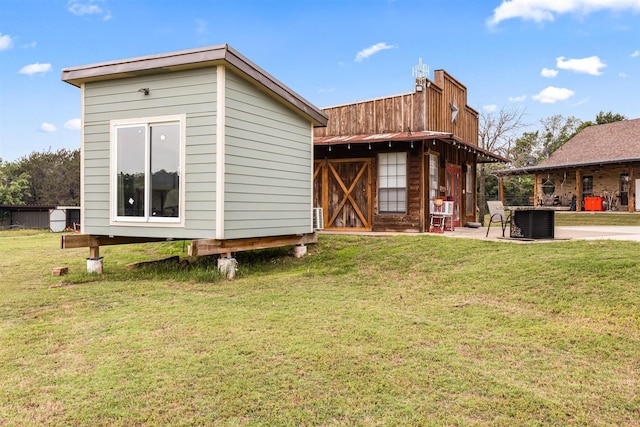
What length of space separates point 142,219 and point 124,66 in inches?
92.2

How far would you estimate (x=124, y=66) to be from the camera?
670cm

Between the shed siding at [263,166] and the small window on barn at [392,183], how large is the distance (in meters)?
2.84

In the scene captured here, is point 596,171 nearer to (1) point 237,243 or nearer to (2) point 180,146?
(1) point 237,243

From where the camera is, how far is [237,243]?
6.80 metres

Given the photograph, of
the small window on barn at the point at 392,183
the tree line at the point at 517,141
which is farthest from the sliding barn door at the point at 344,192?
the tree line at the point at 517,141

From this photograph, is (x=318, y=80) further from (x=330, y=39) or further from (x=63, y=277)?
(x=63, y=277)

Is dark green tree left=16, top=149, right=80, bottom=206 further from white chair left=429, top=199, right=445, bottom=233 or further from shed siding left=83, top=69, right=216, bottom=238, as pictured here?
white chair left=429, top=199, right=445, bottom=233

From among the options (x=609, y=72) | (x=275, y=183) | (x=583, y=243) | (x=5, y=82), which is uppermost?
(x=609, y=72)

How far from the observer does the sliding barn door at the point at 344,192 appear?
11125 millimetres

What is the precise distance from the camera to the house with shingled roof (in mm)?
18047

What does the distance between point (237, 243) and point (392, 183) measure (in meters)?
5.25

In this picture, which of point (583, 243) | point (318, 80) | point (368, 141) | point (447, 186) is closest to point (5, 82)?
point (318, 80)

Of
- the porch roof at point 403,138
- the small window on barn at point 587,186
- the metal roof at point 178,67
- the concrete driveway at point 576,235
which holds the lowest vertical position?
the concrete driveway at point 576,235

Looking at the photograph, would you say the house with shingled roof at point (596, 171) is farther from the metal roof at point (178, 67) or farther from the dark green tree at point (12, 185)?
the dark green tree at point (12, 185)
